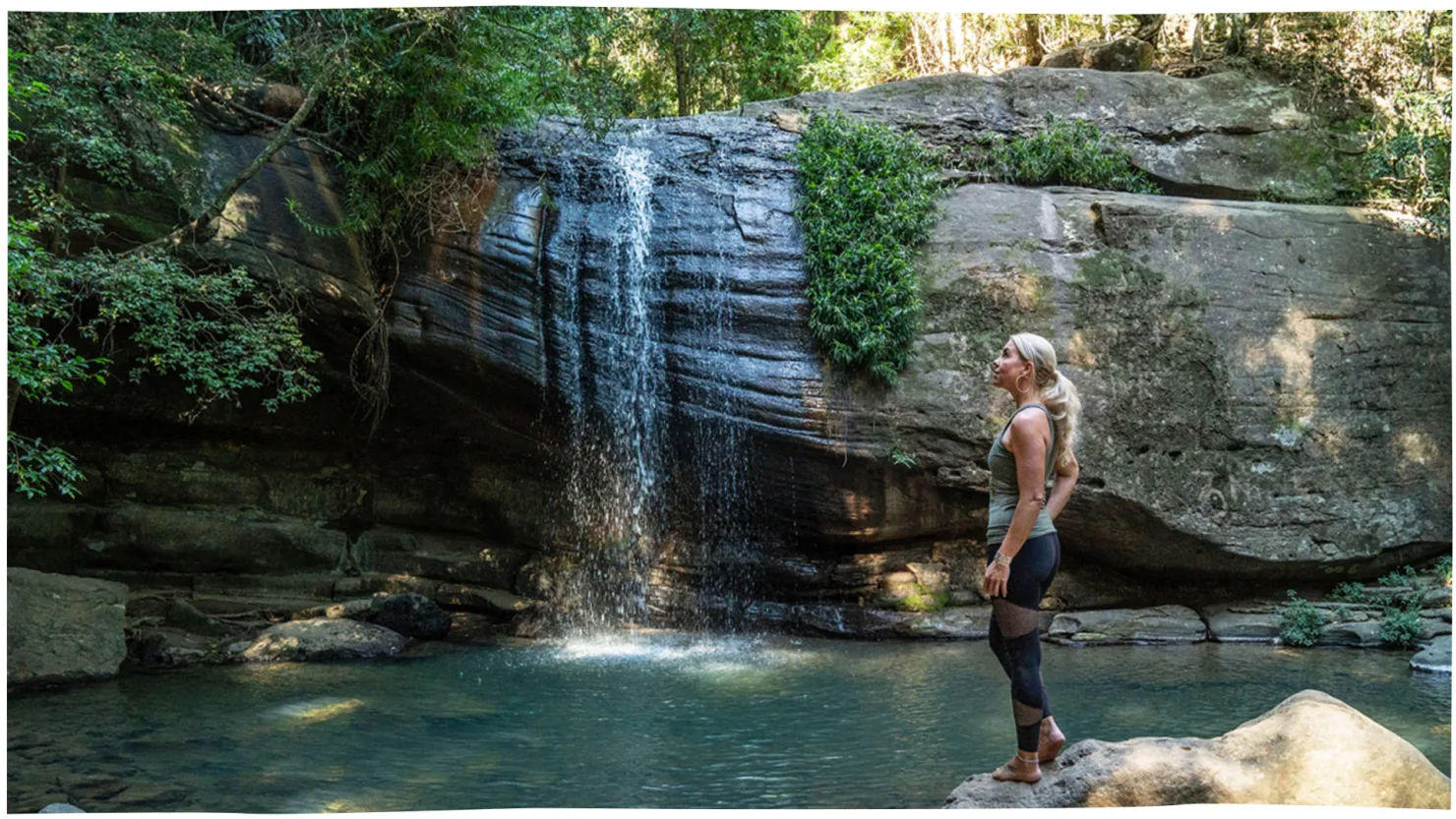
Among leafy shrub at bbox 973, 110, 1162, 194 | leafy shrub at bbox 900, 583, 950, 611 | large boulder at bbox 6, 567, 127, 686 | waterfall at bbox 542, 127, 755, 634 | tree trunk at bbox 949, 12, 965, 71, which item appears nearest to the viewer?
large boulder at bbox 6, 567, 127, 686

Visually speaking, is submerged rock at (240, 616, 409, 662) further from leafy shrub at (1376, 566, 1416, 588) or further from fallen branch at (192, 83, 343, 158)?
leafy shrub at (1376, 566, 1416, 588)

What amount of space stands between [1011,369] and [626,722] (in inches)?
109

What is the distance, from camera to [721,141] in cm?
893

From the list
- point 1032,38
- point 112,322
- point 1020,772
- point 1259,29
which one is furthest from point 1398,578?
point 112,322

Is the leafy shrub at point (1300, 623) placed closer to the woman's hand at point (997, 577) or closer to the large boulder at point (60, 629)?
the woman's hand at point (997, 577)

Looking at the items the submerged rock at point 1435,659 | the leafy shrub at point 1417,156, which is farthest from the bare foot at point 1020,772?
the leafy shrub at point 1417,156

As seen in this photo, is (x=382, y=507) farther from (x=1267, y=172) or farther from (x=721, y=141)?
(x=1267, y=172)

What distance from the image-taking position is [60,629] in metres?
6.24

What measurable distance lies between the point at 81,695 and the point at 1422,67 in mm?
10769

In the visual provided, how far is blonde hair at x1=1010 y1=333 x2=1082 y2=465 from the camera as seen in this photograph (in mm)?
3379

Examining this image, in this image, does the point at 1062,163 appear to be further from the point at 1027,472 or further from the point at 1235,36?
the point at 1027,472

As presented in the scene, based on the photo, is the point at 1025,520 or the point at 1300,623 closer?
the point at 1025,520

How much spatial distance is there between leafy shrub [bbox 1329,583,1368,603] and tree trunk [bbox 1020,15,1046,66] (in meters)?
7.98

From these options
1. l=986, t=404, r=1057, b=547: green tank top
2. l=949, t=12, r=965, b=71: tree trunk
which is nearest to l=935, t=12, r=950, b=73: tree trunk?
l=949, t=12, r=965, b=71: tree trunk
